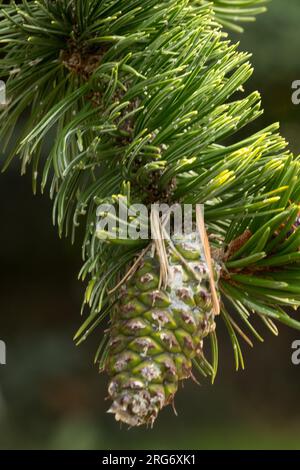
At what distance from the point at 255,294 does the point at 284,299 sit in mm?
17

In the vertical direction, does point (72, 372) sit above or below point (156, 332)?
below

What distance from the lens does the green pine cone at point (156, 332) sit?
347mm

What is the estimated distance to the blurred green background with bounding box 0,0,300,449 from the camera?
167 cm

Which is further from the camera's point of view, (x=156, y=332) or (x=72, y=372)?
(x=72, y=372)

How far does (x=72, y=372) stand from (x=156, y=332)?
4.85 ft

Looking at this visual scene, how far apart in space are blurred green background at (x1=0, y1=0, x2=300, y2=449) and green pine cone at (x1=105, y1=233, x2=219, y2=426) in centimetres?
116

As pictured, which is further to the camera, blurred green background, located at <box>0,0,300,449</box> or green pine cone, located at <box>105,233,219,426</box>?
blurred green background, located at <box>0,0,300,449</box>

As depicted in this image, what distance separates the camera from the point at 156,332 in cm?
35

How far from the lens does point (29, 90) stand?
1.44ft

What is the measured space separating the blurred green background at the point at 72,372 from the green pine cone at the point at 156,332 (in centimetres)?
116

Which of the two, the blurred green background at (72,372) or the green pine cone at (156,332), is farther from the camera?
the blurred green background at (72,372)
